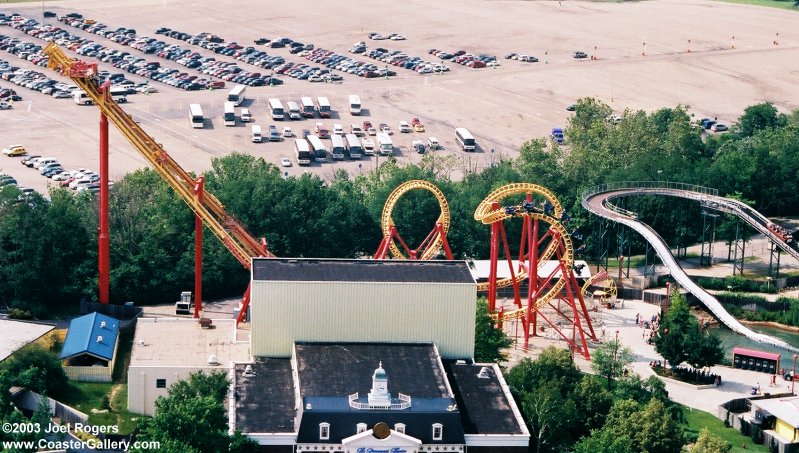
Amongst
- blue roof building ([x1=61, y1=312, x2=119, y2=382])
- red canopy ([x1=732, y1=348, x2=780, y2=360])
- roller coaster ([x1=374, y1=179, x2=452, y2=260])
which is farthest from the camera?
roller coaster ([x1=374, y1=179, x2=452, y2=260])

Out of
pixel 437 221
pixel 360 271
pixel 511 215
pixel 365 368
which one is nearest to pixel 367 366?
pixel 365 368

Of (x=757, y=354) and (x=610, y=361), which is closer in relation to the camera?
(x=610, y=361)

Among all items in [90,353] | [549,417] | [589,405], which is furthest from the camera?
[90,353]

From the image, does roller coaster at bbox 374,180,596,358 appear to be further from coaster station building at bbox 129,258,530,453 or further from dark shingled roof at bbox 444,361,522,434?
dark shingled roof at bbox 444,361,522,434

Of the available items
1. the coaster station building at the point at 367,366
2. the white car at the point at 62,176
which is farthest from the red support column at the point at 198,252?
the white car at the point at 62,176

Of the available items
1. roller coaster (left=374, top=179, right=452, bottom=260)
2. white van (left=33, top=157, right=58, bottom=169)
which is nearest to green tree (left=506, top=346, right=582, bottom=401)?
roller coaster (left=374, top=179, right=452, bottom=260)

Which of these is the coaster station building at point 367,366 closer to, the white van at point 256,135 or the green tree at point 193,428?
the green tree at point 193,428

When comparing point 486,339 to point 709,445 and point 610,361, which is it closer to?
point 610,361
